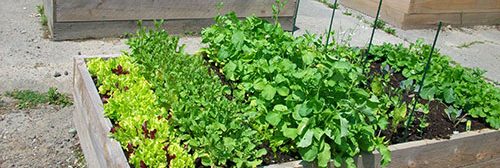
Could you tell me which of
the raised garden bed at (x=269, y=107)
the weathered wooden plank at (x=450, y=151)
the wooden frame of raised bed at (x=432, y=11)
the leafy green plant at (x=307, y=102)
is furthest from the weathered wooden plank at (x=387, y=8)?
the leafy green plant at (x=307, y=102)

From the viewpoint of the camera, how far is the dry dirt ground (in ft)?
11.0

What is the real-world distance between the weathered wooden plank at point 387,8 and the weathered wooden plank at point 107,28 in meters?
2.70

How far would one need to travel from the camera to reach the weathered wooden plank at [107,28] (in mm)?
4926

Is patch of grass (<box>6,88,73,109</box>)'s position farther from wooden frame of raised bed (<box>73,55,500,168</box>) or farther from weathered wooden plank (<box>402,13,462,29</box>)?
weathered wooden plank (<box>402,13,462,29</box>)

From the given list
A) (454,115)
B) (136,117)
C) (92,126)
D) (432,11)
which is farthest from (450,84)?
(432,11)

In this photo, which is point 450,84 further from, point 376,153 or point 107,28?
point 107,28

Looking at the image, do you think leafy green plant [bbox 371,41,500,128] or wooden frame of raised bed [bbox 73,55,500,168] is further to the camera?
leafy green plant [bbox 371,41,500,128]

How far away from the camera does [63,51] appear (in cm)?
479

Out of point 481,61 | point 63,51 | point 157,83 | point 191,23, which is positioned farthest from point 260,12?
point 157,83

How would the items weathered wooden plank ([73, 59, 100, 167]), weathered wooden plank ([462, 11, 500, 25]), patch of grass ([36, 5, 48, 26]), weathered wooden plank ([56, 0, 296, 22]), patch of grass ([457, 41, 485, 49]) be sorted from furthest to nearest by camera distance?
weathered wooden plank ([462, 11, 500, 25]), patch of grass ([457, 41, 485, 49]), patch of grass ([36, 5, 48, 26]), weathered wooden plank ([56, 0, 296, 22]), weathered wooden plank ([73, 59, 100, 167])

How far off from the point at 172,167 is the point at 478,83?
2.19 meters

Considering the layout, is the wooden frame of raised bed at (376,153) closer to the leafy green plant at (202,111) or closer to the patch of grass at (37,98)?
the leafy green plant at (202,111)

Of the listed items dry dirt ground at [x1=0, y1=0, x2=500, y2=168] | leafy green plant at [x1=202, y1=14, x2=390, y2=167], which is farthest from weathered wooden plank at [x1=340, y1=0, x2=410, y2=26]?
leafy green plant at [x1=202, y1=14, x2=390, y2=167]

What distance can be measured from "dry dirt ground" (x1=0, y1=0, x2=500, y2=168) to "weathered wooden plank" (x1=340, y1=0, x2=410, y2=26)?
0.26 meters
